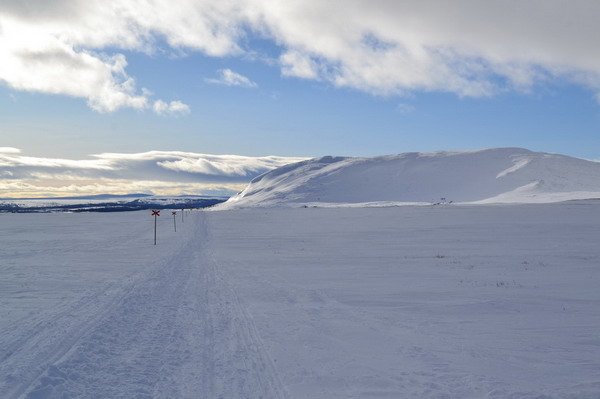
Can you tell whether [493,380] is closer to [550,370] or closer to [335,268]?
[550,370]

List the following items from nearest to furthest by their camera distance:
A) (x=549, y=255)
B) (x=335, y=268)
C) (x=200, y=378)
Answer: (x=200, y=378), (x=335, y=268), (x=549, y=255)

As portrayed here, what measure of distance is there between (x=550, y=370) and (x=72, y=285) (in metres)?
13.6

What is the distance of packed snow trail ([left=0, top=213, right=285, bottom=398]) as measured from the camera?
654 cm

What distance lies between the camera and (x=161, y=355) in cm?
801

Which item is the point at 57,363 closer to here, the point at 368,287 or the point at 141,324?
the point at 141,324

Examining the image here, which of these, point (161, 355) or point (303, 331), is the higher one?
point (161, 355)

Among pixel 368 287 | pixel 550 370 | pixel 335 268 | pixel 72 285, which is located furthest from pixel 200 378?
pixel 335 268

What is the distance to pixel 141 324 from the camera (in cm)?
1019

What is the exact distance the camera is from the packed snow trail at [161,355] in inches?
257

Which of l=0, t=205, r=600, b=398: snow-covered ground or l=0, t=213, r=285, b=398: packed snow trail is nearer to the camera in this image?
l=0, t=213, r=285, b=398: packed snow trail

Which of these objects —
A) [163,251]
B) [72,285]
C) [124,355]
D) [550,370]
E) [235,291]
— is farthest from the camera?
[163,251]

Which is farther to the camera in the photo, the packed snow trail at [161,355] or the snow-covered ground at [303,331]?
the snow-covered ground at [303,331]

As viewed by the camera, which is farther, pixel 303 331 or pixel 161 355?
pixel 303 331

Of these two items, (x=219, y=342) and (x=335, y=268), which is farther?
(x=335, y=268)
